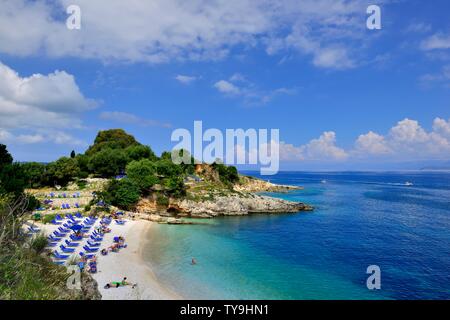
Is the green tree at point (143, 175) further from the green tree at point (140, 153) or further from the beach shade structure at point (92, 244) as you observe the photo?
the beach shade structure at point (92, 244)

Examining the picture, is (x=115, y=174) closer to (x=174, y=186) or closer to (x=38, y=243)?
(x=174, y=186)

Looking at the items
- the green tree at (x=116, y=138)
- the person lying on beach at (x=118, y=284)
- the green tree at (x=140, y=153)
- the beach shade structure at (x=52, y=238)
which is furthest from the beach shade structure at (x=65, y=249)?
the green tree at (x=116, y=138)

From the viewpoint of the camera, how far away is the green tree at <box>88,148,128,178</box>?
66875mm

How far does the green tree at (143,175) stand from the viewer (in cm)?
5138

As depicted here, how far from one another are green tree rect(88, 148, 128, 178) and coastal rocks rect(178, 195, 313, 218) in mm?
24904

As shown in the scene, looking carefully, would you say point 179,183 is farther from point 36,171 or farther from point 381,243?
point 381,243

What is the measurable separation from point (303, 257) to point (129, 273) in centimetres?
1863

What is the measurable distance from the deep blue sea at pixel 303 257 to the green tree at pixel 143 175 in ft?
38.1

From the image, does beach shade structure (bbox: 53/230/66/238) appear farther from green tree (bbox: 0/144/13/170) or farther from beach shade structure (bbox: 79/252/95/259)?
green tree (bbox: 0/144/13/170)

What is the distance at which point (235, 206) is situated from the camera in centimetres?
5650

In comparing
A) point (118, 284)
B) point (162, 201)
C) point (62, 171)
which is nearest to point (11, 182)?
point (62, 171)

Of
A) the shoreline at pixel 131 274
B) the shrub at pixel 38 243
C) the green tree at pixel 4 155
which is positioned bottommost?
the shoreline at pixel 131 274
